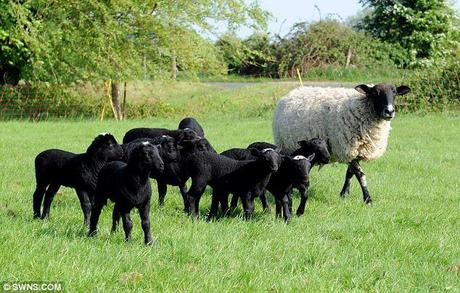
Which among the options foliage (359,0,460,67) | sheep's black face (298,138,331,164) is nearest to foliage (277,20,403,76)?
foliage (359,0,460,67)

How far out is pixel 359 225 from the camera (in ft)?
25.0

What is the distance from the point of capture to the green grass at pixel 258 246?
4928mm

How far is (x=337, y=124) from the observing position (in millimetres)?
10875

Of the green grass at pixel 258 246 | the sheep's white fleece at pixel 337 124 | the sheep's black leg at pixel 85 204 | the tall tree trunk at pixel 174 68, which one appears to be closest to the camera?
the green grass at pixel 258 246

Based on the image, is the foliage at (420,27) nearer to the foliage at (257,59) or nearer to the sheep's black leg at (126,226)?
the foliage at (257,59)

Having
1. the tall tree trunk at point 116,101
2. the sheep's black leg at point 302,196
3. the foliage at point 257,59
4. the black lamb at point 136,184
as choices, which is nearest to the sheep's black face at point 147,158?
the black lamb at point 136,184

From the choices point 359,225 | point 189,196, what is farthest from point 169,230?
point 359,225

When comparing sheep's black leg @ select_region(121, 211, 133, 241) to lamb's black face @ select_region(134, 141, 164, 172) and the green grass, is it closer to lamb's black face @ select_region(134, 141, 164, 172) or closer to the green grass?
the green grass

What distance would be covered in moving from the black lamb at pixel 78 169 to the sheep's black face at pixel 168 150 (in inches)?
21.9

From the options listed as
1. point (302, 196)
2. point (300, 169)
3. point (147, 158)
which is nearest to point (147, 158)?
point (147, 158)

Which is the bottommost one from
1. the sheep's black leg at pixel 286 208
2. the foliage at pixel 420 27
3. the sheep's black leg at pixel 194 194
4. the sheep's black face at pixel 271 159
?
the sheep's black leg at pixel 286 208

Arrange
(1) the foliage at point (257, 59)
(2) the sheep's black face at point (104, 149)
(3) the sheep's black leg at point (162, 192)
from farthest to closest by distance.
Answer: (1) the foliage at point (257, 59), (3) the sheep's black leg at point (162, 192), (2) the sheep's black face at point (104, 149)

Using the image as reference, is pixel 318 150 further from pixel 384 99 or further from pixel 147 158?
pixel 147 158

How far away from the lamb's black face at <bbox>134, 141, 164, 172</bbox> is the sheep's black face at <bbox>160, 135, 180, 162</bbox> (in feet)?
5.48
